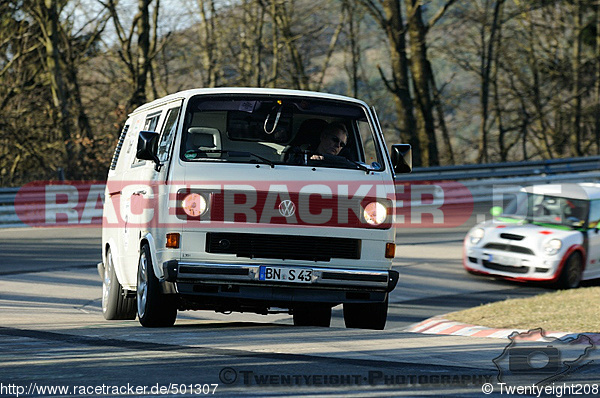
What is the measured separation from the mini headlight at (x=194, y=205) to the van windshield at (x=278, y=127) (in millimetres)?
690

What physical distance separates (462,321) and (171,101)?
506cm

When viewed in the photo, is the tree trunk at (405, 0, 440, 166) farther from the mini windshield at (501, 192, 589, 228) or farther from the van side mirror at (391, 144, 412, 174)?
the van side mirror at (391, 144, 412, 174)

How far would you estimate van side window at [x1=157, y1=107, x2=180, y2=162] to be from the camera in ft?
28.6

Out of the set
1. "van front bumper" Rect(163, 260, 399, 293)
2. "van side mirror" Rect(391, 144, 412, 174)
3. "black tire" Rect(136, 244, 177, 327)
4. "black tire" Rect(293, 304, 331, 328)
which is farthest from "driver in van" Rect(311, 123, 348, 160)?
"black tire" Rect(136, 244, 177, 327)

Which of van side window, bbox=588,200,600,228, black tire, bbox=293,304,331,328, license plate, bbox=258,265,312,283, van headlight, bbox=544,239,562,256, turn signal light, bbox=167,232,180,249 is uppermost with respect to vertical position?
turn signal light, bbox=167,232,180,249

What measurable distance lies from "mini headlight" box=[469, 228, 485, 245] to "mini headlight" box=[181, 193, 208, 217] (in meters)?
8.87

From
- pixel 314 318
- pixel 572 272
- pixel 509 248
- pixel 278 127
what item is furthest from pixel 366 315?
pixel 572 272

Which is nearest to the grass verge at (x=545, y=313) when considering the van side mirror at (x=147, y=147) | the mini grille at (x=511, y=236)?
the mini grille at (x=511, y=236)

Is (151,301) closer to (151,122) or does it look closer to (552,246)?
(151,122)

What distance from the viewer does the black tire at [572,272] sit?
15447 mm

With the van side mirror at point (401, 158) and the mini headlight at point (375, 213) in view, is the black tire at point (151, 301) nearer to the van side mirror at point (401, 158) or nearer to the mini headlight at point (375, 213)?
the mini headlight at point (375, 213)

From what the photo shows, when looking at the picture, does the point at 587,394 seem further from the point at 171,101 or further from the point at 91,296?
the point at 91,296

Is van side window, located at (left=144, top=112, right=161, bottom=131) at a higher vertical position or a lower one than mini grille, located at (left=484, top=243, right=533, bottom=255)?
higher

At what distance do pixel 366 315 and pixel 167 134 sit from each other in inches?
94.5
